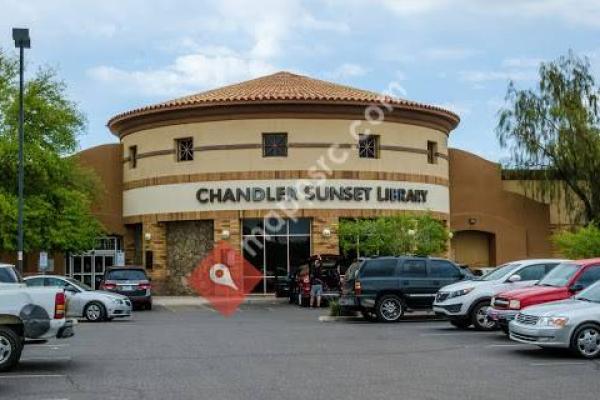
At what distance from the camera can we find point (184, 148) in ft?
138

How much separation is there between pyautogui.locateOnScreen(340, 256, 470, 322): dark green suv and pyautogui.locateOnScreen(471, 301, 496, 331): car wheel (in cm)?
357

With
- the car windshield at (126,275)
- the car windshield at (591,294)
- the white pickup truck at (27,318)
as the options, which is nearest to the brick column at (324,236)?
the car windshield at (126,275)

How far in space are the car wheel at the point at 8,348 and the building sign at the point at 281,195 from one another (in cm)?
2622

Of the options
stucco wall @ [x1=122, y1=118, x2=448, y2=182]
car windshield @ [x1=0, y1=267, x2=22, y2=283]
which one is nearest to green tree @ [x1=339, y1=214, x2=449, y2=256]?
stucco wall @ [x1=122, y1=118, x2=448, y2=182]

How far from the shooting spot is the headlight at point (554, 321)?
Answer: 15.5 meters

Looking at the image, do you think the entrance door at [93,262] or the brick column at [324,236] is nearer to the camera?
the brick column at [324,236]

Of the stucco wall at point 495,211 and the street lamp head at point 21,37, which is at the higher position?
the street lamp head at point 21,37

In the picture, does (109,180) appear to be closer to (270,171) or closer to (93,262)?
(93,262)

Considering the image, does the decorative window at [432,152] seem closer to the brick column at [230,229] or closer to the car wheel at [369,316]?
the brick column at [230,229]

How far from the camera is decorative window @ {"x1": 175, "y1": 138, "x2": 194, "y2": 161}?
137 feet

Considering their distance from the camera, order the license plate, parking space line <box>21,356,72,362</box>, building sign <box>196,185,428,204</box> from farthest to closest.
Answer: building sign <box>196,185,428,204</box>, the license plate, parking space line <box>21,356,72,362</box>

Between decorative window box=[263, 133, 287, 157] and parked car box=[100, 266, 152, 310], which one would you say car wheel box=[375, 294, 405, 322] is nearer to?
parked car box=[100, 266, 152, 310]

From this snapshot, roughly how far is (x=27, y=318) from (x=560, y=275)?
1038 centimetres

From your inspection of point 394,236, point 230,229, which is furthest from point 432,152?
point 230,229
